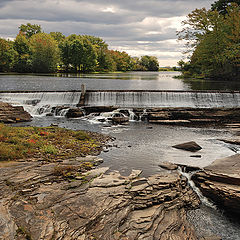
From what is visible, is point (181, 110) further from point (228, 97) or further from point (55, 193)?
point (55, 193)

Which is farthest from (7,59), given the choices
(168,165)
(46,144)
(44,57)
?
(168,165)

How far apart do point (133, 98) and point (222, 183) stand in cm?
2103

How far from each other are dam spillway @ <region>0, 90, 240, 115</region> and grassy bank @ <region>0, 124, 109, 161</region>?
12.4 meters

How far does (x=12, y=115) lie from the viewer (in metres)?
23.2

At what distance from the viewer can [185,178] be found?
10.8m

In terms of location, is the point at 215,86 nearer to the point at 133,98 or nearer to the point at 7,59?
the point at 133,98

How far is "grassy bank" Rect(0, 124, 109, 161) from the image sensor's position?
1216 centimetres

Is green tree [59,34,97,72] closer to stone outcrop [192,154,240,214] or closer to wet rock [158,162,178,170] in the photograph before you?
wet rock [158,162,178,170]

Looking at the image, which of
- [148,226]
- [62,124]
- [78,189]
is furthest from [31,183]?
[62,124]

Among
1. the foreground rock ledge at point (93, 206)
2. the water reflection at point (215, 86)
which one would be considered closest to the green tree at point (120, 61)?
the water reflection at point (215, 86)

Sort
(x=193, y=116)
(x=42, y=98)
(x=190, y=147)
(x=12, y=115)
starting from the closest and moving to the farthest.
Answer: (x=190, y=147) → (x=12, y=115) → (x=193, y=116) → (x=42, y=98)

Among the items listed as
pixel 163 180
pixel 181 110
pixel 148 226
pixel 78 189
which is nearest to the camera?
pixel 148 226

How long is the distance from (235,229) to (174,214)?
6.67ft

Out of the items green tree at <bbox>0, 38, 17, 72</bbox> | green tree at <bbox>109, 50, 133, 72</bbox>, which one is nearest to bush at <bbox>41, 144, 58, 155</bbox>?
green tree at <bbox>0, 38, 17, 72</bbox>
